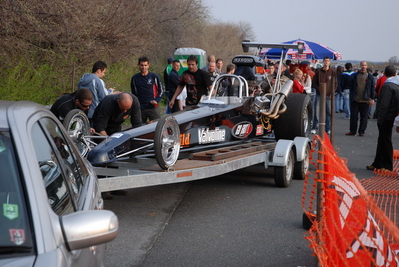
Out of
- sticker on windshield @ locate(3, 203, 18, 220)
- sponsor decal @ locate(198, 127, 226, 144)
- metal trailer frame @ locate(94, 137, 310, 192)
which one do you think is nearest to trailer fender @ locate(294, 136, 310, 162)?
metal trailer frame @ locate(94, 137, 310, 192)

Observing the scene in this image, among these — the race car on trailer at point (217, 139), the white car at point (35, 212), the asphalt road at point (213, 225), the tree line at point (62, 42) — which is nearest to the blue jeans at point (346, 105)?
the tree line at point (62, 42)

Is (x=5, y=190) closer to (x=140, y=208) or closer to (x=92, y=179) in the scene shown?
(x=92, y=179)

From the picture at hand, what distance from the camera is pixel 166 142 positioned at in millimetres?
6734

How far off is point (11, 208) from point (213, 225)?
4.20m

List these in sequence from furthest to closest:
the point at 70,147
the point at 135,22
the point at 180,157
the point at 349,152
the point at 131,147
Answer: the point at 135,22, the point at 349,152, the point at 180,157, the point at 131,147, the point at 70,147

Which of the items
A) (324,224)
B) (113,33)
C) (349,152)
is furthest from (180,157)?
(113,33)

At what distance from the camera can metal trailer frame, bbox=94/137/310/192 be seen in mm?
6086

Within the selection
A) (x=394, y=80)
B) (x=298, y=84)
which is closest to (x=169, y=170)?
(x=394, y=80)

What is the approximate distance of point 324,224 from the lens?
475 centimetres

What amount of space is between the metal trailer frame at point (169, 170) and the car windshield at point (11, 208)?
10.4 ft

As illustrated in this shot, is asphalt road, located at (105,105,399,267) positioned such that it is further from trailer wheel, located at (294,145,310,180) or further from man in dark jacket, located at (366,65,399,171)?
man in dark jacket, located at (366,65,399,171)

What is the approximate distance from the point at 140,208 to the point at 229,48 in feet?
186

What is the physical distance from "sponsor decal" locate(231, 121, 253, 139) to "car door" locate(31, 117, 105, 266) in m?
5.36

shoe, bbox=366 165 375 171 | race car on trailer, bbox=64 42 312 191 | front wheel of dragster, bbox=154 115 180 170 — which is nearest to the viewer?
front wheel of dragster, bbox=154 115 180 170
